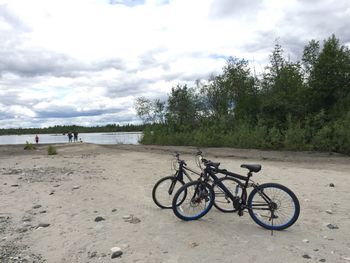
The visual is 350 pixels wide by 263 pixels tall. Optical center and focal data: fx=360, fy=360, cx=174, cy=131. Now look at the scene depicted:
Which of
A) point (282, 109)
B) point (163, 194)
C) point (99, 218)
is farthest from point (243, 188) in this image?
point (282, 109)

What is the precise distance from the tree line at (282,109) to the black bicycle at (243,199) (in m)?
14.2

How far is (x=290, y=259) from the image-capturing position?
15.0 ft

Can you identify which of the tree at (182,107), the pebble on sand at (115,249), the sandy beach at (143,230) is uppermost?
the tree at (182,107)

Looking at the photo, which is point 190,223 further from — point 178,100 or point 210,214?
point 178,100

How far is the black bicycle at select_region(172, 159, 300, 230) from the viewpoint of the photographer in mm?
5844

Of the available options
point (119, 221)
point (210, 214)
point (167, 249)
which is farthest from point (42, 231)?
point (210, 214)

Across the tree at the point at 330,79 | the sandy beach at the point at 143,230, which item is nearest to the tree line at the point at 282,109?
the tree at the point at 330,79

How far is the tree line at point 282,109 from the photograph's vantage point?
20.2 m

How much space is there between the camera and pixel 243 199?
6156mm

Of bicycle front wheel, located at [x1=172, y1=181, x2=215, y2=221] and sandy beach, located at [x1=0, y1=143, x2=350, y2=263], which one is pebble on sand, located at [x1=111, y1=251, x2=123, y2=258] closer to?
sandy beach, located at [x1=0, y1=143, x2=350, y2=263]

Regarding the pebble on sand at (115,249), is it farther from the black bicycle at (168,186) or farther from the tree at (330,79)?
the tree at (330,79)

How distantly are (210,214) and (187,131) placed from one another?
24.8m

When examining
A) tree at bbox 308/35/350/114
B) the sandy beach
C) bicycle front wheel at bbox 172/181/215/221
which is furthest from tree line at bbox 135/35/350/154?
bicycle front wheel at bbox 172/181/215/221

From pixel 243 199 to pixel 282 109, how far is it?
1821 centimetres
